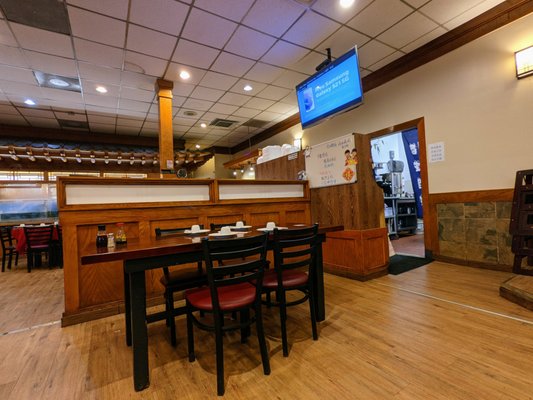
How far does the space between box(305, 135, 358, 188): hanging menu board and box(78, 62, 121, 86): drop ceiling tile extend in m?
3.48

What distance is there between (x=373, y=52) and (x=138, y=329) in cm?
481

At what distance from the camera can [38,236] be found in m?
4.97

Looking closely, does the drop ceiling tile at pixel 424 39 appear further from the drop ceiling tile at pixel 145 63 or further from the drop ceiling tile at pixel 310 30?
the drop ceiling tile at pixel 145 63

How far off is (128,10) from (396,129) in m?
4.28

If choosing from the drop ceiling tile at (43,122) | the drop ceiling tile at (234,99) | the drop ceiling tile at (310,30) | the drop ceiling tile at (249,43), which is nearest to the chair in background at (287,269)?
the drop ceiling tile at (310,30)

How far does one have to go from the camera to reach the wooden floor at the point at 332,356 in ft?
4.88

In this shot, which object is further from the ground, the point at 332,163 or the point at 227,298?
the point at 332,163

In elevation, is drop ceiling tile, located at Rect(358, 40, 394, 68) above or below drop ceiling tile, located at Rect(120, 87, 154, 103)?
above

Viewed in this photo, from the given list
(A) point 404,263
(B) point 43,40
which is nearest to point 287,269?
(A) point 404,263

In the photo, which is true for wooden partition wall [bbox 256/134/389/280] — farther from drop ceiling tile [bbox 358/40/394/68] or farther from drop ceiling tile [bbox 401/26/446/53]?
drop ceiling tile [bbox 401/26/446/53]

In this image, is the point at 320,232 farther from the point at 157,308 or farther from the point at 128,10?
the point at 128,10

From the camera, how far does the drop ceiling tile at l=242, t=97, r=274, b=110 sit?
5734 millimetres

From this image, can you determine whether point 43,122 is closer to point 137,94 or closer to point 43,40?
point 137,94

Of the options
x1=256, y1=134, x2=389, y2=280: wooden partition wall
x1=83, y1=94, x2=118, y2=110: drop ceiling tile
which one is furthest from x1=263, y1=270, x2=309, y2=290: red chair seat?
x1=83, y1=94, x2=118, y2=110: drop ceiling tile
